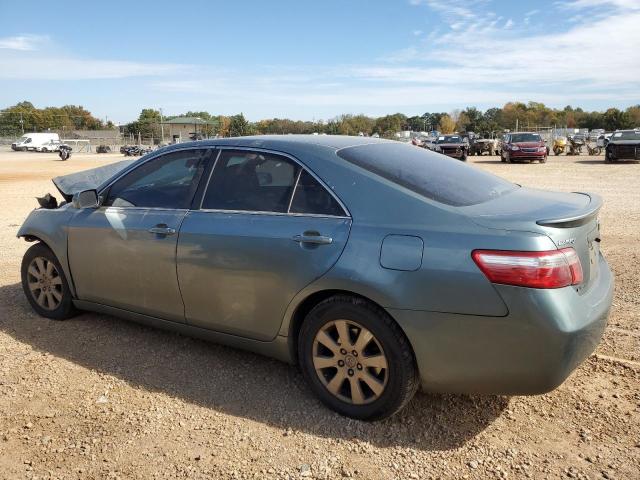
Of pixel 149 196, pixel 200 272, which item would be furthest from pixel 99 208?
pixel 200 272

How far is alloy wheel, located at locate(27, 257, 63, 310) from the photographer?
187 inches

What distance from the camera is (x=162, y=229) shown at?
3.82 m

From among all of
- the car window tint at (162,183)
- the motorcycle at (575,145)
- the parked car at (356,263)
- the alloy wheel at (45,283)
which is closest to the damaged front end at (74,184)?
the alloy wheel at (45,283)

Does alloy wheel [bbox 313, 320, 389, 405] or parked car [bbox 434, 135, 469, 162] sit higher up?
parked car [bbox 434, 135, 469, 162]

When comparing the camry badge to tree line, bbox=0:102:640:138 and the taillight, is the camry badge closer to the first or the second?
the taillight

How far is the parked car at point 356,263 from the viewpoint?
8.82 ft

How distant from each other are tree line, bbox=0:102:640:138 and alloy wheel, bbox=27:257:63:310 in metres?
69.6

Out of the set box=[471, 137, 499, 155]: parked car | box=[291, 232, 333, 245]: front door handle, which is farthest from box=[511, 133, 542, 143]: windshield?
box=[291, 232, 333, 245]: front door handle

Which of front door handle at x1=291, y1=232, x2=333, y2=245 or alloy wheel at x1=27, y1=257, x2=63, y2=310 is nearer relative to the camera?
front door handle at x1=291, y1=232, x2=333, y2=245

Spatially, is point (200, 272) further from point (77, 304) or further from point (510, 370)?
point (510, 370)

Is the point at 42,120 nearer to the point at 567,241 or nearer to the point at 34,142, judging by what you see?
the point at 34,142

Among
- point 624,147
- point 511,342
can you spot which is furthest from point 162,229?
point 624,147

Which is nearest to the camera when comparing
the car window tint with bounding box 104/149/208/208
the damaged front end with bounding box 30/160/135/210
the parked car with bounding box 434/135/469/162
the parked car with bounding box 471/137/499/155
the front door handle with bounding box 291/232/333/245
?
the front door handle with bounding box 291/232/333/245

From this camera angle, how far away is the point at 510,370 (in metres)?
2.72
